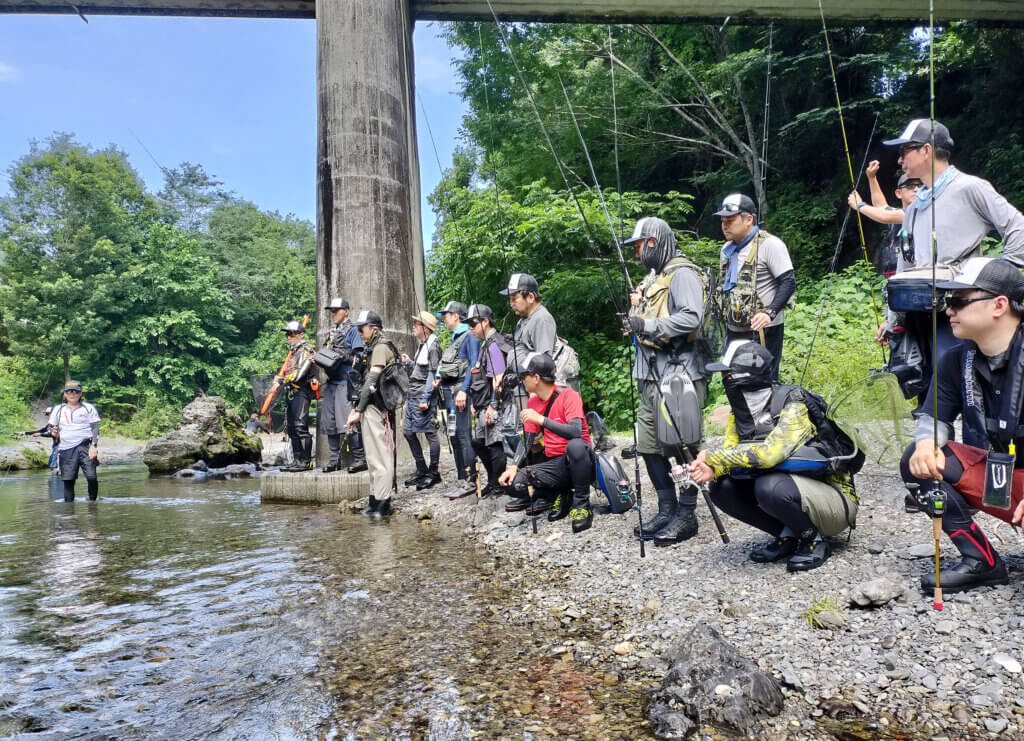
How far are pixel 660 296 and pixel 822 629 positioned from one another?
2406 mm

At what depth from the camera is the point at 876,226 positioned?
16.7 meters

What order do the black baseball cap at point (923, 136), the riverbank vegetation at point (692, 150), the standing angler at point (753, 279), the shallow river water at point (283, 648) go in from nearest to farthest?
the shallow river water at point (283, 648) < the black baseball cap at point (923, 136) < the standing angler at point (753, 279) < the riverbank vegetation at point (692, 150)

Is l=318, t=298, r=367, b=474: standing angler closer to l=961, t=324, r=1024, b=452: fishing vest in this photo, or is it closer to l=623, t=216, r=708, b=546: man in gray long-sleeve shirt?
l=623, t=216, r=708, b=546: man in gray long-sleeve shirt

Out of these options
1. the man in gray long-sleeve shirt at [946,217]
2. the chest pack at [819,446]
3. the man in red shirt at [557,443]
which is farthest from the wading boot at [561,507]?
the man in gray long-sleeve shirt at [946,217]

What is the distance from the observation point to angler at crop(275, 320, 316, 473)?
10.4 meters

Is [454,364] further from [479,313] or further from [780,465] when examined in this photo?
[780,465]

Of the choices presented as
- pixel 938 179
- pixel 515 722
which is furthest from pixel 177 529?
pixel 938 179

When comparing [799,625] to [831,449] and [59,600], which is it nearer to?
[831,449]

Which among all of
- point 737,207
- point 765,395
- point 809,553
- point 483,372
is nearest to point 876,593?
point 809,553

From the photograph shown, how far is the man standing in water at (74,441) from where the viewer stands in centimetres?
1010

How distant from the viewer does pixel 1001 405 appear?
114 inches

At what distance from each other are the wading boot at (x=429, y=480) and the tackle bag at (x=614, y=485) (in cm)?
300

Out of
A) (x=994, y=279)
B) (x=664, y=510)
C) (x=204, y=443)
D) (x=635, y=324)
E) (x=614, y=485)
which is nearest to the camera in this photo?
(x=994, y=279)

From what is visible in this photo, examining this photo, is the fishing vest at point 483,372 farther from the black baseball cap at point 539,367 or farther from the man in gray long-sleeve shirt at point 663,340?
the man in gray long-sleeve shirt at point 663,340
